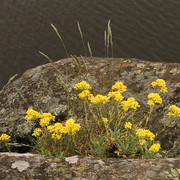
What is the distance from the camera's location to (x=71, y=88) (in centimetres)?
522

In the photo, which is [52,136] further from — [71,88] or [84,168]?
[71,88]

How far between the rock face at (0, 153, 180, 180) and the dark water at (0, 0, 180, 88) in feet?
23.2

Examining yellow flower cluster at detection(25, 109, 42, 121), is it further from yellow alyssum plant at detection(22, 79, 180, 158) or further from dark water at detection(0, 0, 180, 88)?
dark water at detection(0, 0, 180, 88)

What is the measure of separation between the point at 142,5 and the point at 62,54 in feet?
14.5

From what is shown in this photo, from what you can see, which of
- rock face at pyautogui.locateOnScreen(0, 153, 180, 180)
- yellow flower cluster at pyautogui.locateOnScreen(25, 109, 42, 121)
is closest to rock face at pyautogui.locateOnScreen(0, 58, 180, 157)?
yellow flower cluster at pyautogui.locateOnScreen(25, 109, 42, 121)

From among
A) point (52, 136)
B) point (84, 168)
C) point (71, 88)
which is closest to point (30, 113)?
point (52, 136)

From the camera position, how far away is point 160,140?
3.92 meters

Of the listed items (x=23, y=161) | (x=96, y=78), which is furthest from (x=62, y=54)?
(x=23, y=161)

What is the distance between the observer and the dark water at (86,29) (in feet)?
31.9

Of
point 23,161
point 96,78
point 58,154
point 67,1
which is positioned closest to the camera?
point 23,161

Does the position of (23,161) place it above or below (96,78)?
below

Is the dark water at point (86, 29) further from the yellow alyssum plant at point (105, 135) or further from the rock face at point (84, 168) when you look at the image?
the rock face at point (84, 168)

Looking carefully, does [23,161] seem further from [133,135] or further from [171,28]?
[171,28]

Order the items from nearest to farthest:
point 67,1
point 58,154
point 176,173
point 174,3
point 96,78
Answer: point 176,173 < point 58,154 < point 96,78 < point 174,3 < point 67,1
